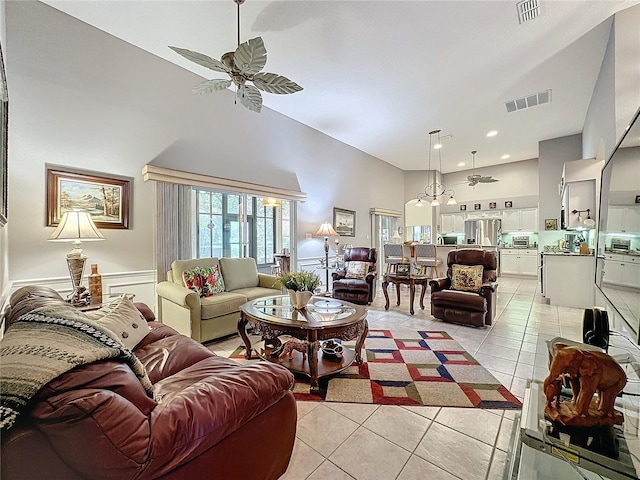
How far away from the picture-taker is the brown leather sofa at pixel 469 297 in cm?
373

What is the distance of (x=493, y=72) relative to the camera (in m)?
3.83

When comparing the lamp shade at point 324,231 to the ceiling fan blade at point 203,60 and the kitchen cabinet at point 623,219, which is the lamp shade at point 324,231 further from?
the kitchen cabinet at point 623,219

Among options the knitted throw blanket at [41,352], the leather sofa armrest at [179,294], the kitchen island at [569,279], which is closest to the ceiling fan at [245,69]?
the knitted throw blanket at [41,352]

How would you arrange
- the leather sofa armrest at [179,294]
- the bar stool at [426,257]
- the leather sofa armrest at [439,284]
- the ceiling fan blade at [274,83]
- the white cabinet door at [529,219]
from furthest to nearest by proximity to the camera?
the white cabinet door at [529,219], the bar stool at [426,257], the leather sofa armrest at [439,284], the leather sofa armrest at [179,294], the ceiling fan blade at [274,83]

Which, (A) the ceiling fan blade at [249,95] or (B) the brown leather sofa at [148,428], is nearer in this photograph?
(B) the brown leather sofa at [148,428]

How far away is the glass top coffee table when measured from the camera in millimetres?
2244

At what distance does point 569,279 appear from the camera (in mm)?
4902

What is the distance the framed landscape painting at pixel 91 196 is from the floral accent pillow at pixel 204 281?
0.96 meters

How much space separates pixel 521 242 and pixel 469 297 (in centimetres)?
621

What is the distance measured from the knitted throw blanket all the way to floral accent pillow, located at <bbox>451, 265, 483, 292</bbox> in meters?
4.10

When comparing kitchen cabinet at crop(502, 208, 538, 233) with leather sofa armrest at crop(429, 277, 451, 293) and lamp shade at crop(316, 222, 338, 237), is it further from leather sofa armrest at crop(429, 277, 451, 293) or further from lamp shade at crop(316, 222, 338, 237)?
lamp shade at crop(316, 222, 338, 237)

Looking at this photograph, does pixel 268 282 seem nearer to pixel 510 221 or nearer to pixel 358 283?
pixel 358 283

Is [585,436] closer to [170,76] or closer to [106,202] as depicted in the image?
[106,202]

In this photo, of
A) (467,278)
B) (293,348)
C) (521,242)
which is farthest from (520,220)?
(293,348)
